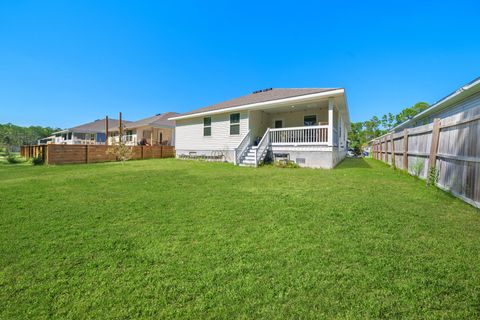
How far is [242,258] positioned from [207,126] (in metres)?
12.7

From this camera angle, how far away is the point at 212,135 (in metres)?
13.9

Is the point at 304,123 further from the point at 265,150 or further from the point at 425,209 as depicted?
the point at 425,209

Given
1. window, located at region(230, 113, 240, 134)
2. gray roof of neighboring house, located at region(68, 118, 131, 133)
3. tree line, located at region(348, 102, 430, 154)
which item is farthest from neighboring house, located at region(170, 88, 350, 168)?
tree line, located at region(348, 102, 430, 154)

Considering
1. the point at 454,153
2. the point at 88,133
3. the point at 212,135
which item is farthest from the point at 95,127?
the point at 454,153

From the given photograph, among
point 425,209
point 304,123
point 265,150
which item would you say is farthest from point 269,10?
point 425,209

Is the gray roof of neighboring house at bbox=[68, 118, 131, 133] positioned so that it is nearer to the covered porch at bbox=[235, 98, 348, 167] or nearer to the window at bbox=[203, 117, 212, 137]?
the window at bbox=[203, 117, 212, 137]

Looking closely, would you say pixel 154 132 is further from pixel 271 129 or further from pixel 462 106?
pixel 462 106

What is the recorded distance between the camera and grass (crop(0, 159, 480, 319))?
5.14 ft

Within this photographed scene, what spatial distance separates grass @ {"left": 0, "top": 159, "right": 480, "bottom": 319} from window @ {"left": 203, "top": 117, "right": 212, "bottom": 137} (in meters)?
10.4

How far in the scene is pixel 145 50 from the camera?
15.2 metres

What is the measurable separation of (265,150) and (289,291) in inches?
375

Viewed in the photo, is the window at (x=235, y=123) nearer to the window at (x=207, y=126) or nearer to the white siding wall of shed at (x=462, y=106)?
the window at (x=207, y=126)

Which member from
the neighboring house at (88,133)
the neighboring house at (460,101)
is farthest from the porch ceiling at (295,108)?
the neighboring house at (88,133)

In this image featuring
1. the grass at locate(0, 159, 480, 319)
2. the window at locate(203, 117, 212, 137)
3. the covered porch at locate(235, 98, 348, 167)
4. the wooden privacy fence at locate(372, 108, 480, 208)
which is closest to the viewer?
the grass at locate(0, 159, 480, 319)
